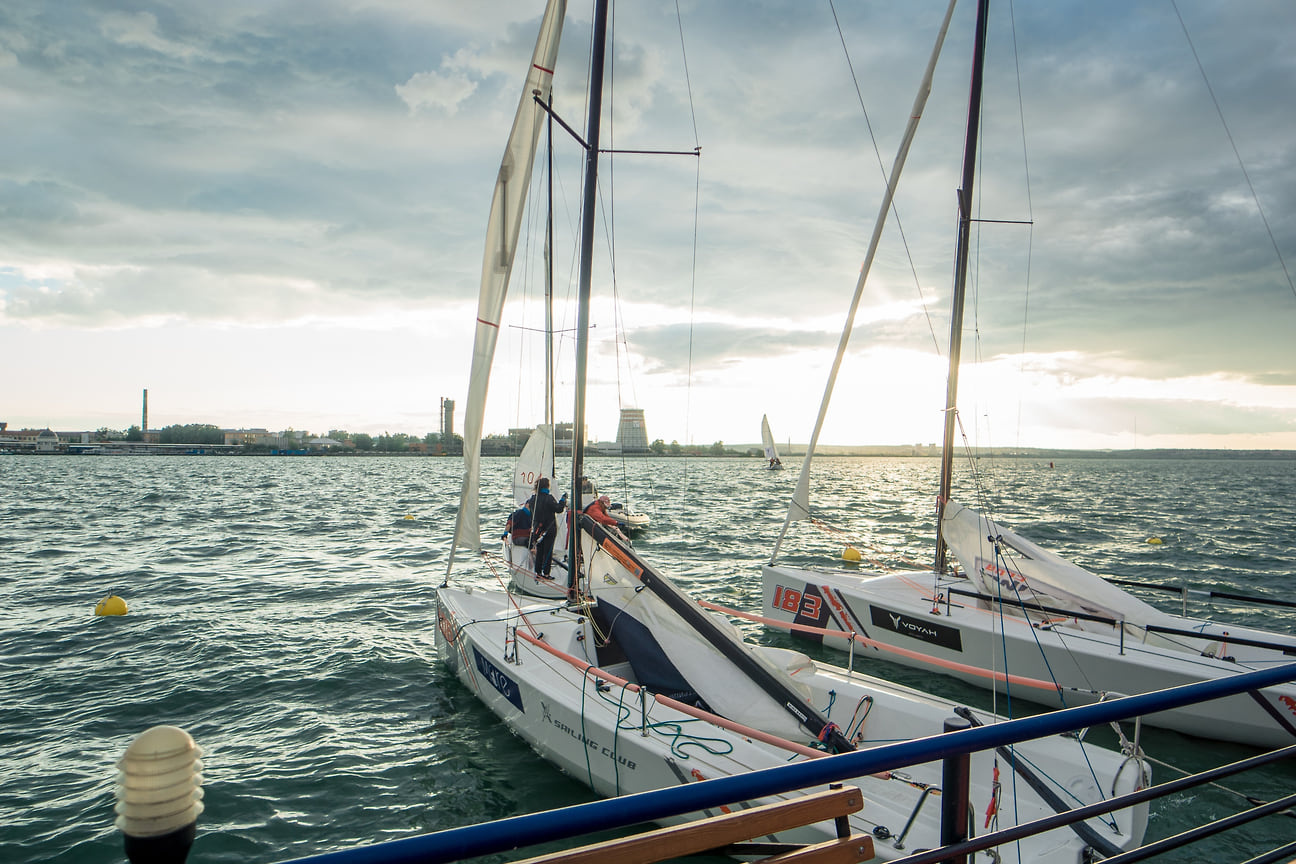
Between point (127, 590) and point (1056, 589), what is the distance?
1598 cm

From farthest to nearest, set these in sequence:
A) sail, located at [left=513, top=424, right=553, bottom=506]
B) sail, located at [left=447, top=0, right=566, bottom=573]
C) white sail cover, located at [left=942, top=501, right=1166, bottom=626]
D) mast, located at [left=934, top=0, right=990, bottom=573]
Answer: sail, located at [left=513, top=424, right=553, bottom=506] → mast, located at [left=934, top=0, right=990, bottom=573] → white sail cover, located at [left=942, top=501, right=1166, bottom=626] → sail, located at [left=447, top=0, right=566, bottom=573]

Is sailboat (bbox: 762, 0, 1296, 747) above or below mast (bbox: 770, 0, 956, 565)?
below

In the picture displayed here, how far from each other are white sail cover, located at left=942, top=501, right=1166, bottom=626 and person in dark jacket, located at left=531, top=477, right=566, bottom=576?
5.59 meters

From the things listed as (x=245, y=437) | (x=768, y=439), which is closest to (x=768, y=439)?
(x=768, y=439)

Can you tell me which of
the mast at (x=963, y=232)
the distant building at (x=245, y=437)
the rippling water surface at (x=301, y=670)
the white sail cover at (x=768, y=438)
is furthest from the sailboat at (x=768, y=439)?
the distant building at (x=245, y=437)

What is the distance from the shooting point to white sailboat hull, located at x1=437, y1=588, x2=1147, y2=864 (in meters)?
4.26

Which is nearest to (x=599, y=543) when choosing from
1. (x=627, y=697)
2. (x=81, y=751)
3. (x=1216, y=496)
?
(x=627, y=697)

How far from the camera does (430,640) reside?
10.5 m

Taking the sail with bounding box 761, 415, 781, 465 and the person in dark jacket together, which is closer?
the person in dark jacket

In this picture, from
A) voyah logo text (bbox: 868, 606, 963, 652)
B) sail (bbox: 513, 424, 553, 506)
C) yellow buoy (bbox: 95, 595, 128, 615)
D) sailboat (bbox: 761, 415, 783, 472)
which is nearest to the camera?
voyah logo text (bbox: 868, 606, 963, 652)

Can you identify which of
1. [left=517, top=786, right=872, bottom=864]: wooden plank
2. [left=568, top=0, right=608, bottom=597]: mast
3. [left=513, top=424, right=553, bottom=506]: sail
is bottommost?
[left=517, top=786, right=872, bottom=864]: wooden plank

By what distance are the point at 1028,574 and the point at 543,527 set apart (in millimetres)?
6554

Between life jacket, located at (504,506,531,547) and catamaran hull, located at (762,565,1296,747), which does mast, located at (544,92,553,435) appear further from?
catamaran hull, located at (762,565,1296,747)

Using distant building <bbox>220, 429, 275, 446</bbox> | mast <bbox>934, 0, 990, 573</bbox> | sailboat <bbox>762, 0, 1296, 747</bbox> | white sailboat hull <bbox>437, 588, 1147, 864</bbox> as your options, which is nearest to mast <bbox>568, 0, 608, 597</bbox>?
white sailboat hull <bbox>437, 588, 1147, 864</bbox>
